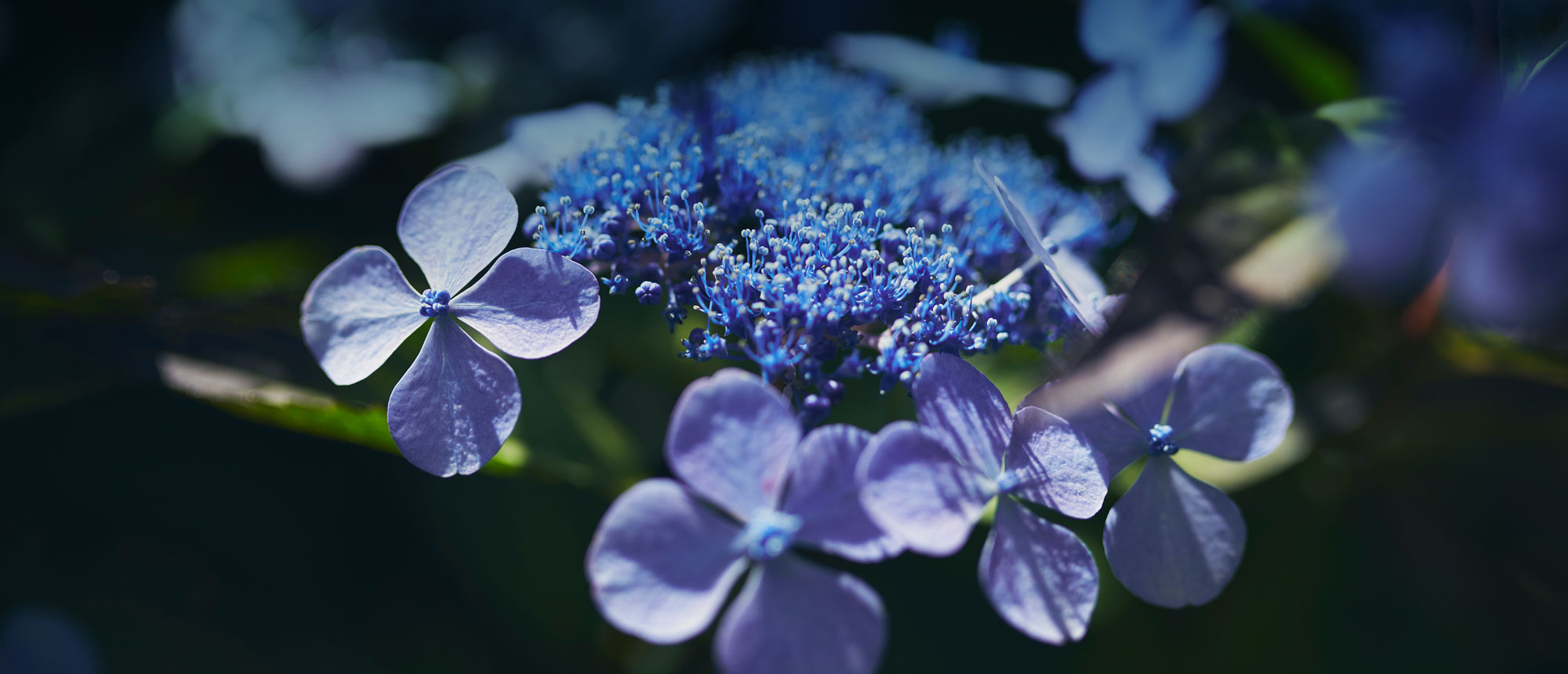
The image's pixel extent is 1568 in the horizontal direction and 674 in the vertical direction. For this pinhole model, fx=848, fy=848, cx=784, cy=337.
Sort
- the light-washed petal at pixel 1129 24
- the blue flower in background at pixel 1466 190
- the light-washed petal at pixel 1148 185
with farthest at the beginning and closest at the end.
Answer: the light-washed petal at pixel 1129 24, the light-washed petal at pixel 1148 185, the blue flower in background at pixel 1466 190

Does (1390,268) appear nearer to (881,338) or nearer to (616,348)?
(881,338)

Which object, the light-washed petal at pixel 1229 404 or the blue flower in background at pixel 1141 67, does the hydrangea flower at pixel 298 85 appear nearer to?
the blue flower in background at pixel 1141 67

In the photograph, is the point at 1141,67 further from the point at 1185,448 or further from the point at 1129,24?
the point at 1185,448

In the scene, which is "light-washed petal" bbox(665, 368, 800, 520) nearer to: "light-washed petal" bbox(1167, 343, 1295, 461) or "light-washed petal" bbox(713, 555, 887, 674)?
"light-washed petal" bbox(713, 555, 887, 674)

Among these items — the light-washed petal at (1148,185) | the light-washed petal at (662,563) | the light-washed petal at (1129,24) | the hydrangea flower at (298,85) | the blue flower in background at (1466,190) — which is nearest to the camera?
the light-washed petal at (662,563)

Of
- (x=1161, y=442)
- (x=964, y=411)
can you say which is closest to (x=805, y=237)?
(x=964, y=411)

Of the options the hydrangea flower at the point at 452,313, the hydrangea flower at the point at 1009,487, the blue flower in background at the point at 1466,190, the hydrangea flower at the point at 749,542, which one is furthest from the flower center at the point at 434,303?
the blue flower in background at the point at 1466,190

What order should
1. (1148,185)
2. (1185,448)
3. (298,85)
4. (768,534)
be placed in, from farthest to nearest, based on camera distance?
1. (298,85)
2. (1148,185)
3. (1185,448)
4. (768,534)
